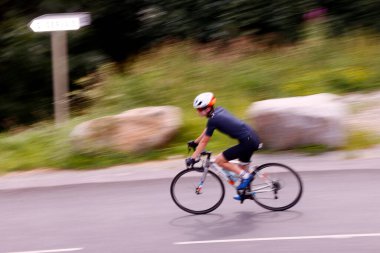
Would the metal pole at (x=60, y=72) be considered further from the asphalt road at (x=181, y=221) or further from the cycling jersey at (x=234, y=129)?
the cycling jersey at (x=234, y=129)

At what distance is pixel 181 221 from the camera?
28.2 feet

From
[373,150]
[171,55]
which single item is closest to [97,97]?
[171,55]

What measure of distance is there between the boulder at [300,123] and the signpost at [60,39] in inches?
147

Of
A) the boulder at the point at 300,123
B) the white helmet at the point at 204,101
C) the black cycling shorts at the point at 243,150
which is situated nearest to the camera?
the white helmet at the point at 204,101

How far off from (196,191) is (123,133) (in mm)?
3368

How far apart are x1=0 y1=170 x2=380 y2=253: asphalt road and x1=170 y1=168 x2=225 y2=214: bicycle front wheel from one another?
0.41ft

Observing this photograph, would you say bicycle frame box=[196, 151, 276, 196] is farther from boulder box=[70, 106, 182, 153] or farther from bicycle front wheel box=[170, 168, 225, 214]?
boulder box=[70, 106, 182, 153]

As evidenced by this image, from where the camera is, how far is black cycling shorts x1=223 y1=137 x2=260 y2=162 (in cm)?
845

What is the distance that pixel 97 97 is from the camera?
1412 cm

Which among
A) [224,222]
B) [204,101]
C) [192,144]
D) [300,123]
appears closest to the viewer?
[204,101]

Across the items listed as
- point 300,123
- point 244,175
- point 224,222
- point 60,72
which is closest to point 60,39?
point 60,72

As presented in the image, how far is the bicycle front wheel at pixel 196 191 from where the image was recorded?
886 cm

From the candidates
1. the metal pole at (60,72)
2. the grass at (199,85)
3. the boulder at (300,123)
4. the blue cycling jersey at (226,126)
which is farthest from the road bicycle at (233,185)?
the metal pole at (60,72)

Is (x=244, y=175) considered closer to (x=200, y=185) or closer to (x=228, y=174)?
(x=228, y=174)
